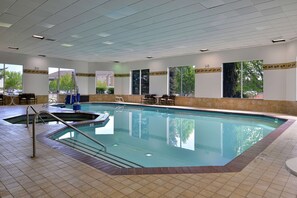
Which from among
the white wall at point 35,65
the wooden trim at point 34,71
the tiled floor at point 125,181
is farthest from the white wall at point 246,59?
the tiled floor at point 125,181

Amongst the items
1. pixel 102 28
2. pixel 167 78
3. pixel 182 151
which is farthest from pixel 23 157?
pixel 167 78

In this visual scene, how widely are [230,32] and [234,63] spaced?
4025 millimetres

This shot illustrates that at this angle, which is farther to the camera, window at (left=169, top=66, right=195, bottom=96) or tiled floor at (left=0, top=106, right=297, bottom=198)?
window at (left=169, top=66, right=195, bottom=96)

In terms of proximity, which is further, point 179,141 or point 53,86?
point 53,86

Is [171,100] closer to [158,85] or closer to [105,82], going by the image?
[158,85]

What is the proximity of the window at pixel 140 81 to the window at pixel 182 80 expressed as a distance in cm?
194

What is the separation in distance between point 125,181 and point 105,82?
48.3ft

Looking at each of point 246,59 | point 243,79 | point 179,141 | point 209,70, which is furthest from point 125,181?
point 209,70

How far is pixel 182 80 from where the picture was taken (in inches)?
520

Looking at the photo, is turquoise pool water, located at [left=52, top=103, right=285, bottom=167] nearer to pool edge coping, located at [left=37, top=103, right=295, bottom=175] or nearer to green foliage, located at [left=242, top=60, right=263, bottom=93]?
pool edge coping, located at [left=37, top=103, right=295, bottom=175]

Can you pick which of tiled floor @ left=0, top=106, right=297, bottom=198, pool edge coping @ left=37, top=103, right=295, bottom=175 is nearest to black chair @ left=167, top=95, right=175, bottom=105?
pool edge coping @ left=37, top=103, right=295, bottom=175

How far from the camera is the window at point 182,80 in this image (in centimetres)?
1276

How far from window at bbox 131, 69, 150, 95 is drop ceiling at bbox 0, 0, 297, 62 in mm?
5626

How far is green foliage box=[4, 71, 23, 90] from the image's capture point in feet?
41.1
